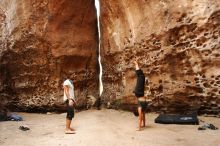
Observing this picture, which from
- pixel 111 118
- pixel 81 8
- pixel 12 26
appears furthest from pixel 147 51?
pixel 12 26

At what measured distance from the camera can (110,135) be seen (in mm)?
6094

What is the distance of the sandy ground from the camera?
5.39m

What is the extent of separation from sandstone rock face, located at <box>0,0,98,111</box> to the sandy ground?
2737mm

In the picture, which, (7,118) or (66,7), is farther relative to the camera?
(66,7)

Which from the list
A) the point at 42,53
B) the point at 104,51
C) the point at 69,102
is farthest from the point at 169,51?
the point at 42,53

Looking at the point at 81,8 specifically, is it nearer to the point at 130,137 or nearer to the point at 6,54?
the point at 6,54

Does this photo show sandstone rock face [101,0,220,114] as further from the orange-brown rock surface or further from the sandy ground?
the sandy ground

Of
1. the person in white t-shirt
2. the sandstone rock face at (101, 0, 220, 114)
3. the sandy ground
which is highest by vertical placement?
the sandstone rock face at (101, 0, 220, 114)

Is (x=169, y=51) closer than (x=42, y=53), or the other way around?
(x=169, y=51)

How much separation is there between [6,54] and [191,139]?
7.38 metres

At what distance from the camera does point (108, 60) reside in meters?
10.7

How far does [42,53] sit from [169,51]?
14.4ft

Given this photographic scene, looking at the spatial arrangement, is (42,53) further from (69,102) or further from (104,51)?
(69,102)

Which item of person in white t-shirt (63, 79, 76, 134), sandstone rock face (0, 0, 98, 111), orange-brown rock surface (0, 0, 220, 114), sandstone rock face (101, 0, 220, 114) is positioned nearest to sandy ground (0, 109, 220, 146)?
person in white t-shirt (63, 79, 76, 134)
